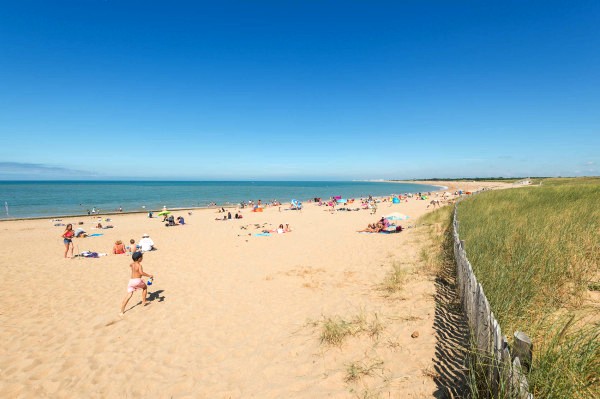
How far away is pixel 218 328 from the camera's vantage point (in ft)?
19.4

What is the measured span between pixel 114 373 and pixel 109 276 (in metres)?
6.36

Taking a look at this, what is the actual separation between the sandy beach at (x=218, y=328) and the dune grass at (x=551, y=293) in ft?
4.32

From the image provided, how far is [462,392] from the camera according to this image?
122 inches

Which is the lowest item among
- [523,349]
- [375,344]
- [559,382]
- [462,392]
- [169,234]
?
[169,234]

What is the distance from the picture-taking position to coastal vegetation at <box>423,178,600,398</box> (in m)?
2.29

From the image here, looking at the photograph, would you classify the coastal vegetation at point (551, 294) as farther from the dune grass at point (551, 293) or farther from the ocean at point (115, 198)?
the ocean at point (115, 198)

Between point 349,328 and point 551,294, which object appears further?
point 349,328

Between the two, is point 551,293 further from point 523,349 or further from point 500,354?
point 523,349

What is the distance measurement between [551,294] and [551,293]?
0.09 feet

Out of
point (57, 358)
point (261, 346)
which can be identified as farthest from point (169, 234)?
point (261, 346)

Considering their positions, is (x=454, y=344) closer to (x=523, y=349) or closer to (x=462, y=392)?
(x=462, y=392)

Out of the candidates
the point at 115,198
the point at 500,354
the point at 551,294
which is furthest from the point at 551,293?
the point at 115,198

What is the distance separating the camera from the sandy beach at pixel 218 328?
4062mm

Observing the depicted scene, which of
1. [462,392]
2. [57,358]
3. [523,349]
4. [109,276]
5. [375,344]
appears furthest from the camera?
[109,276]
